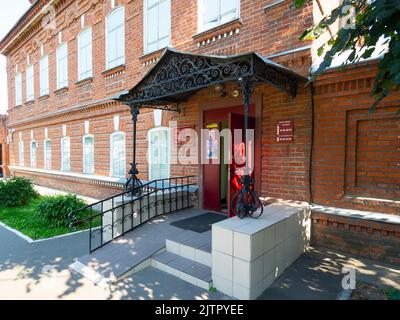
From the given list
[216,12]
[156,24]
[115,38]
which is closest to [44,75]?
[115,38]

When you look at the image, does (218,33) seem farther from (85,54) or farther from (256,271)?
(85,54)

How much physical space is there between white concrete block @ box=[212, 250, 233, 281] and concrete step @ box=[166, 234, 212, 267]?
0.36m

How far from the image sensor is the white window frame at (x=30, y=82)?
13.2 meters

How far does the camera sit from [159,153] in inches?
278

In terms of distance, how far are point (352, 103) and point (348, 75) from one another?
43 cm

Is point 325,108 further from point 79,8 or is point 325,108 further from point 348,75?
point 79,8

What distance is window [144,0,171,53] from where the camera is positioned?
21.6 ft

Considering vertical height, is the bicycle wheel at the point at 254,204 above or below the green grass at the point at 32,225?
above

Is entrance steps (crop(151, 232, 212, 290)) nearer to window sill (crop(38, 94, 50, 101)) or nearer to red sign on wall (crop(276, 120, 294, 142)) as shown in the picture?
red sign on wall (crop(276, 120, 294, 142))

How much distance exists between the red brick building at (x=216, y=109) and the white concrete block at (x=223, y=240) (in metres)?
1.69

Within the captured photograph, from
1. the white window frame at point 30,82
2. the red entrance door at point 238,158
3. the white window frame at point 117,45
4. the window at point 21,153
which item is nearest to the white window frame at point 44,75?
the white window frame at point 30,82

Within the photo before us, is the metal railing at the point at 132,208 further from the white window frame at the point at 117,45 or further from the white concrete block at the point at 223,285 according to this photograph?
the white window frame at the point at 117,45

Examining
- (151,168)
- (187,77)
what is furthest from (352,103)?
(151,168)

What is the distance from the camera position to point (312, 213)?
440 cm
